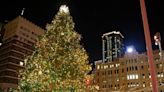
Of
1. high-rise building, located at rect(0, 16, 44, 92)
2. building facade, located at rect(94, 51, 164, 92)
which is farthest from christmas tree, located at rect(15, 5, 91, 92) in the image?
building facade, located at rect(94, 51, 164, 92)

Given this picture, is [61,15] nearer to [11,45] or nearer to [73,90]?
[73,90]

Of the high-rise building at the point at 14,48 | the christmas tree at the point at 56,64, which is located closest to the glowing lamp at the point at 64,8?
the christmas tree at the point at 56,64

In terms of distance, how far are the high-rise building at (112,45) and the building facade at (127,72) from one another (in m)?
66.2

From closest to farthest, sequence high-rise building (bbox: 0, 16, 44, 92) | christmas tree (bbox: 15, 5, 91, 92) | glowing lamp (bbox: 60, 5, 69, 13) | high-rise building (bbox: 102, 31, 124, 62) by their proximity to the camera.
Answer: christmas tree (bbox: 15, 5, 91, 92) < glowing lamp (bbox: 60, 5, 69, 13) < high-rise building (bbox: 0, 16, 44, 92) < high-rise building (bbox: 102, 31, 124, 62)

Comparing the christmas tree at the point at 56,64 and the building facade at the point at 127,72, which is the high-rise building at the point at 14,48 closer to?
the building facade at the point at 127,72

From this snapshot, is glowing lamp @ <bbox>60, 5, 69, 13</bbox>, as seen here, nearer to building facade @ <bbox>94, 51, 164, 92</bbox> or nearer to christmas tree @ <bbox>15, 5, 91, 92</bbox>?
christmas tree @ <bbox>15, 5, 91, 92</bbox>

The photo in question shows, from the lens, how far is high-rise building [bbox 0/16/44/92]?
239ft

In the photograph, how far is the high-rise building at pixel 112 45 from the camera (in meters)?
158

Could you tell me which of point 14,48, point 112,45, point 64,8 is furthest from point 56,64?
point 112,45

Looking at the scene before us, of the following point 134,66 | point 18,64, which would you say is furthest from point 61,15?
point 134,66

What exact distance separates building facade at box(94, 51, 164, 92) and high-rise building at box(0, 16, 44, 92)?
2595 centimetres

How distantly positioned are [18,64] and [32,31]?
1509 cm

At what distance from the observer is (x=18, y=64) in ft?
252

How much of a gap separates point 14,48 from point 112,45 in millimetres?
92948
